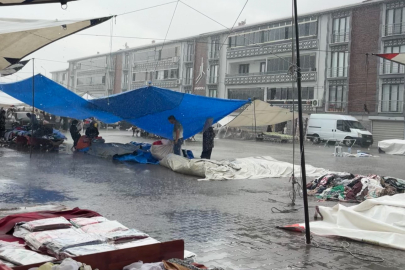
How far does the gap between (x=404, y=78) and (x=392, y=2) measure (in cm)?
605

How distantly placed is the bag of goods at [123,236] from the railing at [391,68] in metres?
32.1

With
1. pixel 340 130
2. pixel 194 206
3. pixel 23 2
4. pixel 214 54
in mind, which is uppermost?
pixel 214 54

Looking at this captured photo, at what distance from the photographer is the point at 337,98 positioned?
34.8m

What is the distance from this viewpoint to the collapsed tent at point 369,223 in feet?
16.7

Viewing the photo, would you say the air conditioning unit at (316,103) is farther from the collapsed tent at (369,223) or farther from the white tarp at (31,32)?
the collapsed tent at (369,223)

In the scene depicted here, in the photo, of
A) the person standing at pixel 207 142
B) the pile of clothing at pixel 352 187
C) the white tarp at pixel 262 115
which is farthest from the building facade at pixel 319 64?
the pile of clothing at pixel 352 187

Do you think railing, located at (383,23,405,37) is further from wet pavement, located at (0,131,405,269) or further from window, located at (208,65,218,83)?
wet pavement, located at (0,131,405,269)

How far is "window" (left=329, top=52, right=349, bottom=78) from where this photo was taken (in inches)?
1335

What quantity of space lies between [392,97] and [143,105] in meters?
25.4

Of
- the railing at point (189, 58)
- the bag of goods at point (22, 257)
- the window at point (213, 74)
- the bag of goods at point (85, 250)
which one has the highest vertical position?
the railing at point (189, 58)

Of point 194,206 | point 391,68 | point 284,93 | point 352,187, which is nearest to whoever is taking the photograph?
point 194,206

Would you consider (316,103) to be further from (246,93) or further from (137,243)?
(137,243)

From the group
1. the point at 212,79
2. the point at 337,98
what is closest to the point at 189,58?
the point at 212,79

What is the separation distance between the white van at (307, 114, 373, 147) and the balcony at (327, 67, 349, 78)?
5.22 metres
